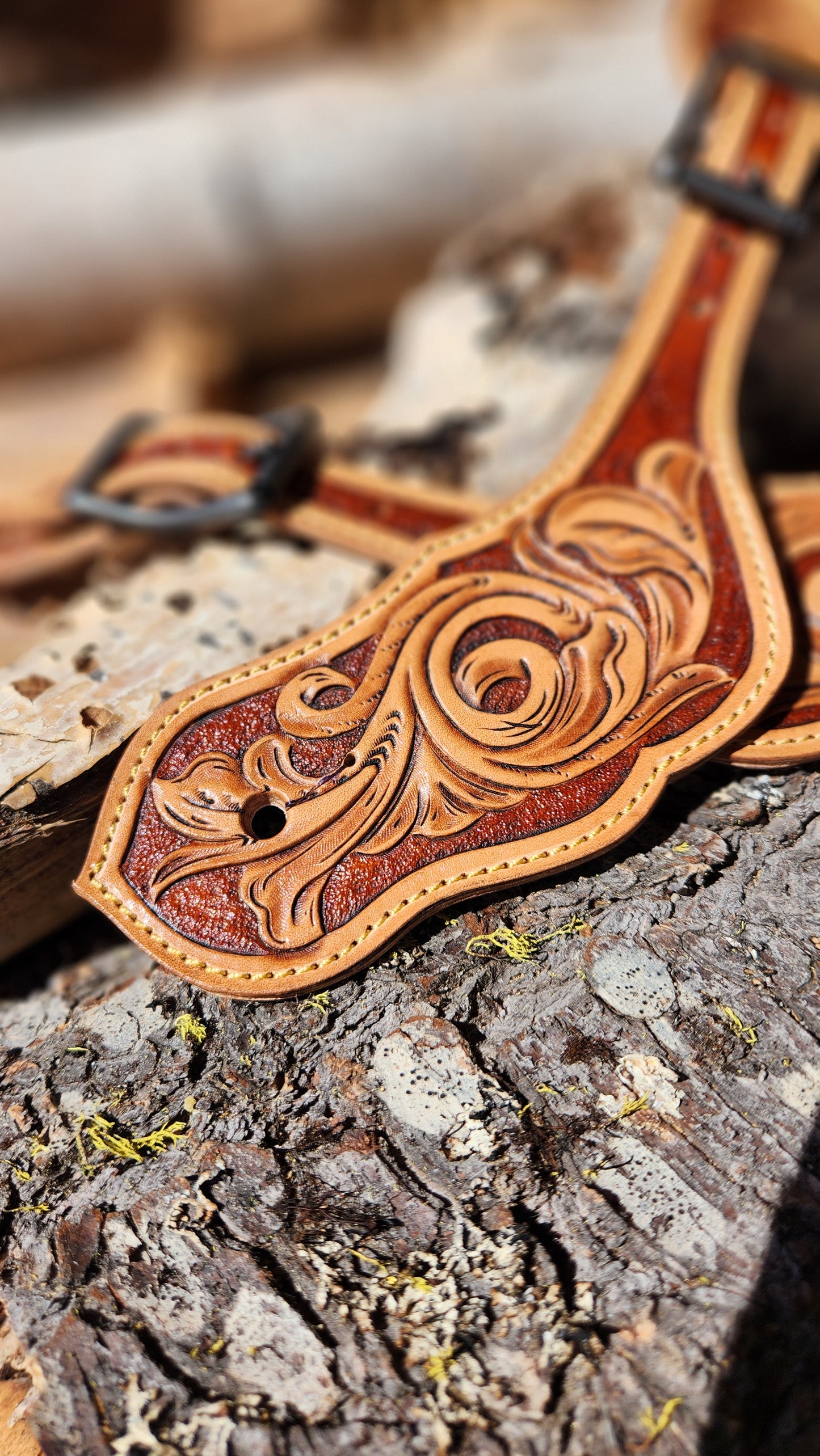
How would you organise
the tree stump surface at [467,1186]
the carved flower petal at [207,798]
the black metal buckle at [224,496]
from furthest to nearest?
the black metal buckle at [224,496] → the carved flower petal at [207,798] → the tree stump surface at [467,1186]

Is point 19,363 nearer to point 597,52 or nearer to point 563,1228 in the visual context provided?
point 597,52

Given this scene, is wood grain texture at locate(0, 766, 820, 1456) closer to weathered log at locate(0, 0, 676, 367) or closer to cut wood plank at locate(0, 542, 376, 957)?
cut wood plank at locate(0, 542, 376, 957)

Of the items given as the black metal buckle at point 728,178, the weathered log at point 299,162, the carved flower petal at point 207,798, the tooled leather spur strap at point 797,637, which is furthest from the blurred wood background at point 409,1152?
the weathered log at point 299,162

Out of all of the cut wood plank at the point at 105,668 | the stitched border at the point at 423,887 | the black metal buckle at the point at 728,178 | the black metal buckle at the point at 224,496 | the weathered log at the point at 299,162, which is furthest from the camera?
the weathered log at the point at 299,162

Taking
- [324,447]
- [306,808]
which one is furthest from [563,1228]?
[324,447]

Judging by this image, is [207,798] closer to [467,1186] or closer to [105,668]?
[105,668]

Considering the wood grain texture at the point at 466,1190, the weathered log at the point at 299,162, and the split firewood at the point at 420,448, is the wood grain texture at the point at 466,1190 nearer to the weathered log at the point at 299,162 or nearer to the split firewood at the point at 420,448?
the split firewood at the point at 420,448
